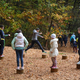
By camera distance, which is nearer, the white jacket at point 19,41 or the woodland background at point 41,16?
the white jacket at point 19,41

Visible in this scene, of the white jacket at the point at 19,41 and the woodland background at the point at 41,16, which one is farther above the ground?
the woodland background at the point at 41,16

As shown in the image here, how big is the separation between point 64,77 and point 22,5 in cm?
1397

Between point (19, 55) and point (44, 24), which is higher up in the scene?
point (44, 24)

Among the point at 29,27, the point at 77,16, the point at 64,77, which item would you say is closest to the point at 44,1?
the point at 29,27

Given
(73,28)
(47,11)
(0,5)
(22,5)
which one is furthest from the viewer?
(73,28)

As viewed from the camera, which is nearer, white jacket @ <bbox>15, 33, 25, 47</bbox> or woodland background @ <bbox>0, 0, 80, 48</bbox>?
white jacket @ <bbox>15, 33, 25, 47</bbox>

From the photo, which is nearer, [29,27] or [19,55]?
[19,55]

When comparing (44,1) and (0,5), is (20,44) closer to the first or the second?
(0,5)

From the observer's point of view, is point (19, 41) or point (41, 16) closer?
point (19, 41)

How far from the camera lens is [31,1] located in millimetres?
17297

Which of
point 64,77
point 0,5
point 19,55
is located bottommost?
point 64,77

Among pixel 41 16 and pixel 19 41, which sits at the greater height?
pixel 41 16

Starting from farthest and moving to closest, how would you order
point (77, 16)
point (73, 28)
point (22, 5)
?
point (73, 28)
point (77, 16)
point (22, 5)

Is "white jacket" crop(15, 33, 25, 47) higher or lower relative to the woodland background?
lower
